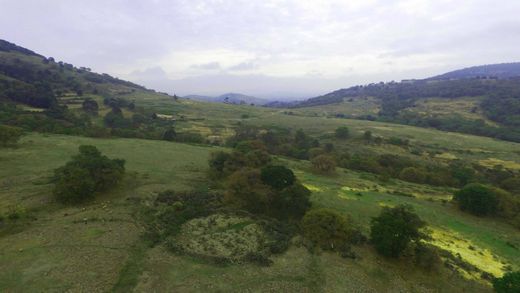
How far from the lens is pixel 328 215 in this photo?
28781 millimetres

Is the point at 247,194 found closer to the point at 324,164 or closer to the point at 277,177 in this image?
the point at 277,177

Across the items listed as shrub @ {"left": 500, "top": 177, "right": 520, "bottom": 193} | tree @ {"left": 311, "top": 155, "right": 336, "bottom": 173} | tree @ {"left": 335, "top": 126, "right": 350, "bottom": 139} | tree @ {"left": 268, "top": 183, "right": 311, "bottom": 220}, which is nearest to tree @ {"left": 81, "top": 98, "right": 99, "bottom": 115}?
tree @ {"left": 335, "top": 126, "right": 350, "bottom": 139}

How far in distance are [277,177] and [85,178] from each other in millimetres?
20461

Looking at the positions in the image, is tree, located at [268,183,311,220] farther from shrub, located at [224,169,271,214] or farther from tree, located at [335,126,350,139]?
tree, located at [335,126,350,139]

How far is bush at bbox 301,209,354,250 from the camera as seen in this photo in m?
27.8

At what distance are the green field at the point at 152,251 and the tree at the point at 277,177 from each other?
520 cm

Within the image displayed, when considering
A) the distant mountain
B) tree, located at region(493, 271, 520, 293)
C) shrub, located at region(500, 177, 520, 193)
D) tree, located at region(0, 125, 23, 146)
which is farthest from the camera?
the distant mountain

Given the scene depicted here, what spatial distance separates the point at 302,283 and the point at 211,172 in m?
25.1

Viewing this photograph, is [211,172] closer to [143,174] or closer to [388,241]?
[143,174]

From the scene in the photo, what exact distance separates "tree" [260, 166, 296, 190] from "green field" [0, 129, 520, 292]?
17.1 ft

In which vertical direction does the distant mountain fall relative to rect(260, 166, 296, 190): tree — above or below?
above

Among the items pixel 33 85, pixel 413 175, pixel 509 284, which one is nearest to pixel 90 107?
pixel 33 85

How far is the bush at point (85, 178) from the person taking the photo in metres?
32.3

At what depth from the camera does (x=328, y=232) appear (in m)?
28.1
